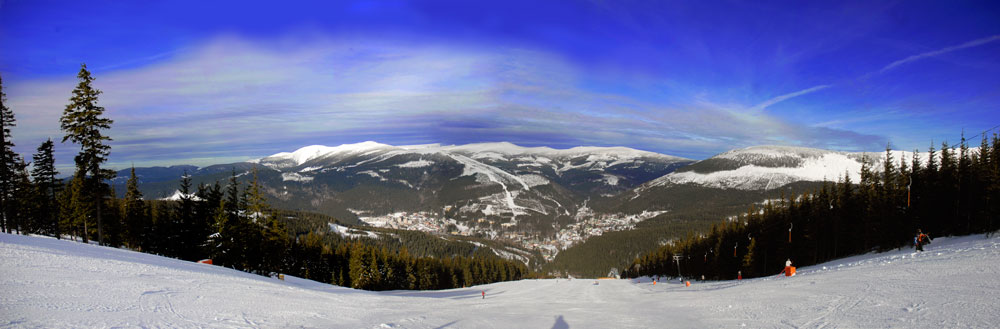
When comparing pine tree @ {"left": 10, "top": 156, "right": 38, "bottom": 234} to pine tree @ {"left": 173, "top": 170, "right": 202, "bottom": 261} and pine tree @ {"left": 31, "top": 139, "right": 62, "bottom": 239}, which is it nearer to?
pine tree @ {"left": 31, "top": 139, "right": 62, "bottom": 239}

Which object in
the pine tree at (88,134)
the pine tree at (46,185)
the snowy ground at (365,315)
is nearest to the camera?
the snowy ground at (365,315)

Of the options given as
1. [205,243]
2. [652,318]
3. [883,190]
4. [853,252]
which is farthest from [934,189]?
[205,243]

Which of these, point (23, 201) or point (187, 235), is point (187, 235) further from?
point (23, 201)

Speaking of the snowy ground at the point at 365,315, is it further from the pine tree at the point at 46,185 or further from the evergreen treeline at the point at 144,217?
the pine tree at the point at 46,185

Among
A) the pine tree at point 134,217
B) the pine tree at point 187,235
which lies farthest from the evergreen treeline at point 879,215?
the pine tree at point 134,217

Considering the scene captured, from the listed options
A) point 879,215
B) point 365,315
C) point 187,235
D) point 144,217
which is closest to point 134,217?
point 144,217
